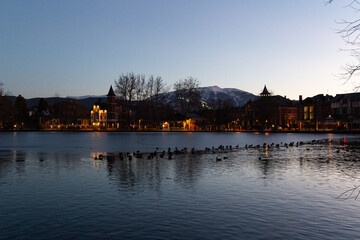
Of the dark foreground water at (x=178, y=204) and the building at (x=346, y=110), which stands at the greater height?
the building at (x=346, y=110)

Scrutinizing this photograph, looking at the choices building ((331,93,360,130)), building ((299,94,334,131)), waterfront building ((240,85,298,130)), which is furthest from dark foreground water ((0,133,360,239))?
waterfront building ((240,85,298,130))

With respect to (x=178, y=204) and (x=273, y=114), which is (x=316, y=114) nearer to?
(x=273, y=114)

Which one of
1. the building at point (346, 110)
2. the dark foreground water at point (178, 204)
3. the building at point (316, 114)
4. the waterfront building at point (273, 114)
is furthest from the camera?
the waterfront building at point (273, 114)

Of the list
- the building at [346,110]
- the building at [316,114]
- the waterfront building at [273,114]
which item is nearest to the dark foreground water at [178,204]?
the building at [346,110]

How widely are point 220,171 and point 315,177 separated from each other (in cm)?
790

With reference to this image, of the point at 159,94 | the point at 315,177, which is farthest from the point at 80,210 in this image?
the point at 159,94

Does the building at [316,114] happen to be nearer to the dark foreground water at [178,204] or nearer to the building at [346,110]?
the building at [346,110]

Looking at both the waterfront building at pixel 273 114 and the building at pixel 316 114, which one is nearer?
the building at pixel 316 114

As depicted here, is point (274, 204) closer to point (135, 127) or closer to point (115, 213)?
point (115, 213)

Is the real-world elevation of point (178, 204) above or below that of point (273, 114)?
below

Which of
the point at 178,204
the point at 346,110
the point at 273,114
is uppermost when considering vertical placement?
the point at 346,110

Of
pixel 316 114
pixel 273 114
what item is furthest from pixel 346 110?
pixel 273 114

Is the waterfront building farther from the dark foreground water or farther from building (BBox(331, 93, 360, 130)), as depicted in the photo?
the dark foreground water

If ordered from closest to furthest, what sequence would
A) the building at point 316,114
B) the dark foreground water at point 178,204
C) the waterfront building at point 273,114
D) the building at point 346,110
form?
the dark foreground water at point 178,204, the building at point 346,110, the building at point 316,114, the waterfront building at point 273,114
